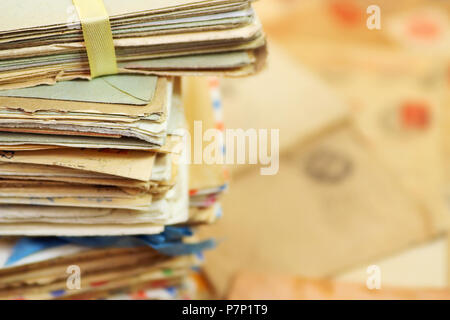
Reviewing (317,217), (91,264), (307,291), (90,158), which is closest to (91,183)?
(90,158)

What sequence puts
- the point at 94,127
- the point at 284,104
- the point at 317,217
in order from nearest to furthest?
the point at 94,127
the point at 317,217
the point at 284,104

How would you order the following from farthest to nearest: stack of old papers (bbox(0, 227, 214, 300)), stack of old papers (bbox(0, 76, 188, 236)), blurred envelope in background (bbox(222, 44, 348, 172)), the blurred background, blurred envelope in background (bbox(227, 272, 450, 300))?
blurred envelope in background (bbox(222, 44, 348, 172)) < the blurred background < blurred envelope in background (bbox(227, 272, 450, 300)) < stack of old papers (bbox(0, 227, 214, 300)) < stack of old papers (bbox(0, 76, 188, 236))

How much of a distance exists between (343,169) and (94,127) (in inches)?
31.0

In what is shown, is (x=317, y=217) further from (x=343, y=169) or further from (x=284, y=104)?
(x=284, y=104)

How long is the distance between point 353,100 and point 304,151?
0.87 ft

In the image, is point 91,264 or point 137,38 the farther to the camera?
point 91,264

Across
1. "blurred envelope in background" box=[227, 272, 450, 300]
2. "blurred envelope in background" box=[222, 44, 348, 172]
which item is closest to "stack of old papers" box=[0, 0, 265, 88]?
"blurred envelope in background" box=[227, 272, 450, 300]

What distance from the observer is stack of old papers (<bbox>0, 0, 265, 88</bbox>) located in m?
0.68

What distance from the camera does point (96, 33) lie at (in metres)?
0.69

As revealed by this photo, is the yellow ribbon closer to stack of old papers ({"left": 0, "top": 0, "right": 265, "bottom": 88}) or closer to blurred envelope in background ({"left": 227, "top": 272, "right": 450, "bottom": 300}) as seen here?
stack of old papers ({"left": 0, "top": 0, "right": 265, "bottom": 88})

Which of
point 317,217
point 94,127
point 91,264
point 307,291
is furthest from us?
point 317,217

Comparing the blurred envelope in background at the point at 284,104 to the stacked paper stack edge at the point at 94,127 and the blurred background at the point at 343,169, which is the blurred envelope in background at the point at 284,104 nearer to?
the blurred background at the point at 343,169

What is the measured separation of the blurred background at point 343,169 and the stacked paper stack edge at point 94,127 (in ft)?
1.06
